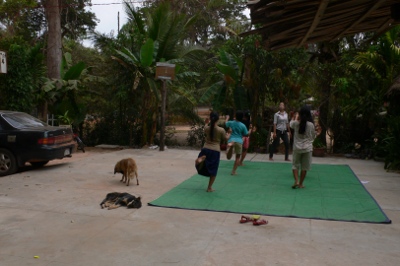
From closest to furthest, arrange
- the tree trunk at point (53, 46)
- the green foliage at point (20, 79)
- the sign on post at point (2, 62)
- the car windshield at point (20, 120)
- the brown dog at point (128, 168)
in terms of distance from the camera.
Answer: the brown dog at point (128, 168), the sign on post at point (2, 62), the car windshield at point (20, 120), the green foliage at point (20, 79), the tree trunk at point (53, 46)

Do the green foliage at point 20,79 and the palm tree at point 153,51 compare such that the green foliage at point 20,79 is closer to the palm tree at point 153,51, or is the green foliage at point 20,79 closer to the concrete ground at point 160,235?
the palm tree at point 153,51

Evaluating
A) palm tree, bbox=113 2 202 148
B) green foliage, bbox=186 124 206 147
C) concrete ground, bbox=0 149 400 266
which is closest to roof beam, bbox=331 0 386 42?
concrete ground, bbox=0 149 400 266

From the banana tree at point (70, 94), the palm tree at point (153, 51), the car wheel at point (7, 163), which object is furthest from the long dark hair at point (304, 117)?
the banana tree at point (70, 94)

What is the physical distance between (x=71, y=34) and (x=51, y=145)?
1997 centimetres

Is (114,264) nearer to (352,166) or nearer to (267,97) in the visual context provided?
(352,166)

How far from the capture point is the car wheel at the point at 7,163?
9383 mm

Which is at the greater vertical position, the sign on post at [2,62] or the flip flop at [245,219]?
the sign on post at [2,62]

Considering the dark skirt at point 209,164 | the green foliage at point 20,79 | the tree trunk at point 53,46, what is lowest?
the dark skirt at point 209,164

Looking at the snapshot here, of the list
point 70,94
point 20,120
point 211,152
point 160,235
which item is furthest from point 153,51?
point 160,235

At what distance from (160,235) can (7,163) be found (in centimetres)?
597

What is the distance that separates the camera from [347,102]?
12812 millimetres

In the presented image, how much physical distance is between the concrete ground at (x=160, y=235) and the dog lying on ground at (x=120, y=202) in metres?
0.16

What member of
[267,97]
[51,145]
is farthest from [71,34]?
[51,145]

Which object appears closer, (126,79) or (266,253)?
(266,253)
